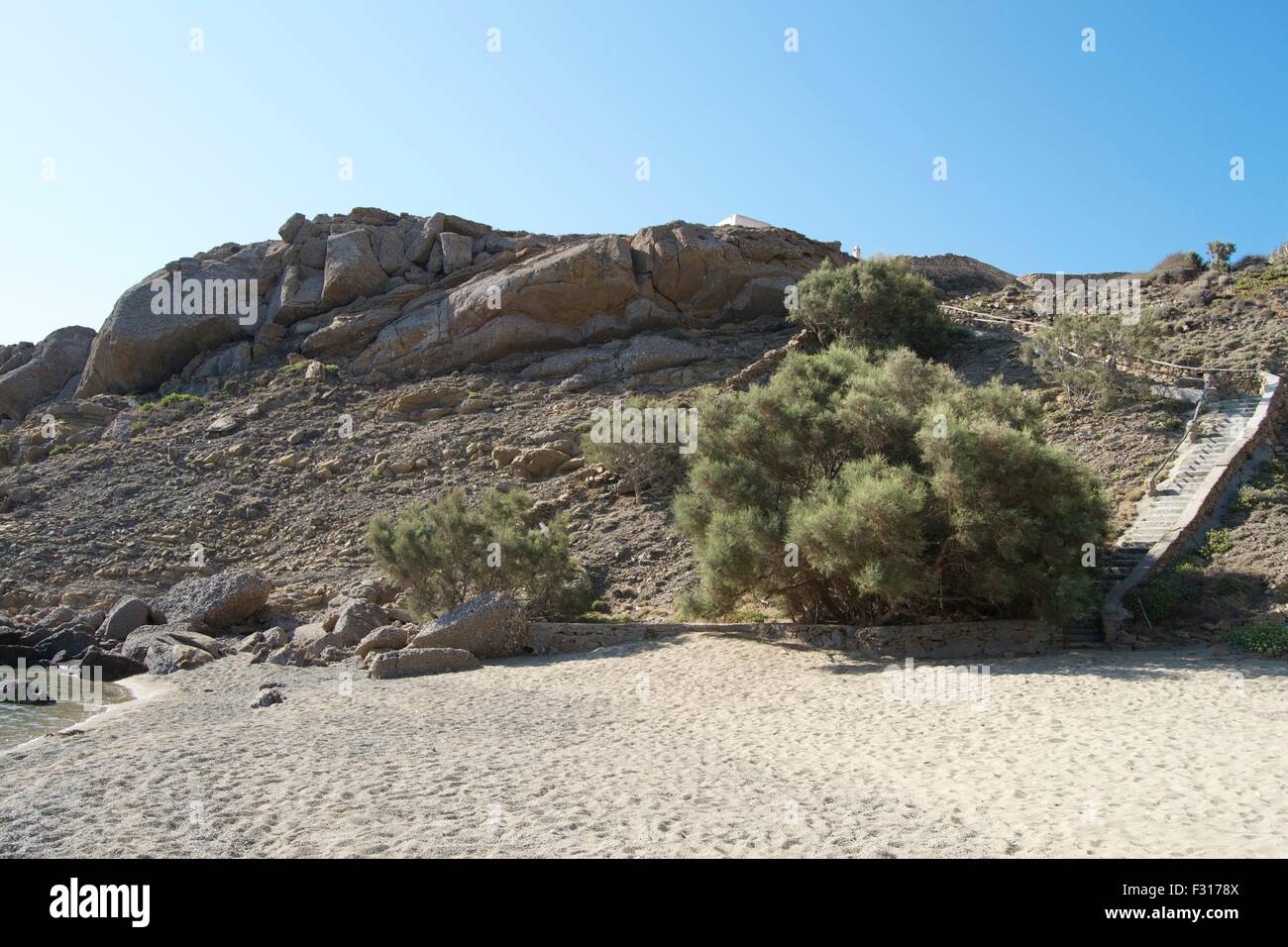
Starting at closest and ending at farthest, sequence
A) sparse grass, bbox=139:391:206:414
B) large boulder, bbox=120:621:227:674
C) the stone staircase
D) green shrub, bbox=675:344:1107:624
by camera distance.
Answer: green shrub, bbox=675:344:1107:624, the stone staircase, large boulder, bbox=120:621:227:674, sparse grass, bbox=139:391:206:414

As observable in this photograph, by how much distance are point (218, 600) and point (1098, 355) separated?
87.4 feet

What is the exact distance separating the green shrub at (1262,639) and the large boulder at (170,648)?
21.2m

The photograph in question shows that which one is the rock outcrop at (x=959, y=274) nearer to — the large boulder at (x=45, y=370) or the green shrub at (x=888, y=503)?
the green shrub at (x=888, y=503)

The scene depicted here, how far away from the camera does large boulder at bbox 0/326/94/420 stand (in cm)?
→ 4212

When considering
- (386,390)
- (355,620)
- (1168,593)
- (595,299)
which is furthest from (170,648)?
(595,299)

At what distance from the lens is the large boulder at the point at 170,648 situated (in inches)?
804

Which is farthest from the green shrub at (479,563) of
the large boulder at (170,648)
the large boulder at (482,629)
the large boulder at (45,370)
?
the large boulder at (45,370)

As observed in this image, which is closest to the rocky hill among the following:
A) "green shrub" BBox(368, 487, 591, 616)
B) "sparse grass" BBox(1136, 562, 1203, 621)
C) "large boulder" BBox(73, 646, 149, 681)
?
"sparse grass" BBox(1136, 562, 1203, 621)

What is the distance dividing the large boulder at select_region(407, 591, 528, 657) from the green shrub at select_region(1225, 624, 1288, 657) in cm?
1375

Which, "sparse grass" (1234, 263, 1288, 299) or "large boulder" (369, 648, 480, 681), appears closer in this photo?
"large boulder" (369, 648, 480, 681)

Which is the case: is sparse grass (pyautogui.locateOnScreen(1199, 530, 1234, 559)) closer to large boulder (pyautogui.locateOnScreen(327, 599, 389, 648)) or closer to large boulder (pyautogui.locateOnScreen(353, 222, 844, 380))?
large boulder (pyautogui.locateOnScreen(327, 599, 389, 648))

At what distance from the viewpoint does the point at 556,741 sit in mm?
10961

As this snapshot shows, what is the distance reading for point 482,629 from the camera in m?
18.9
